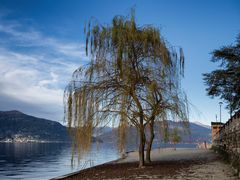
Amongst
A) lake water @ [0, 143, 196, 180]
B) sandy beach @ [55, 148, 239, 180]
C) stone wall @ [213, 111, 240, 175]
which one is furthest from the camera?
lake water @ [0, 143, 196, 180]

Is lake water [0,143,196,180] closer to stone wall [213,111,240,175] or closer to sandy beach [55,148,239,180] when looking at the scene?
sandy beach [55,148,239,180]

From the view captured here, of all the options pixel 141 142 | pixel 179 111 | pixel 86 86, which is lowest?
pixel 141 142

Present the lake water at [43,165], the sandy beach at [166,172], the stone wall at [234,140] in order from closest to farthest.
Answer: the sandy beach at [166,172]
the stone wall at [234,140]
the lake water at [43,165]

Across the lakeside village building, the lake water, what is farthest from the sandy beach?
the lake water

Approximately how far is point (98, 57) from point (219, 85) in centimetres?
1773

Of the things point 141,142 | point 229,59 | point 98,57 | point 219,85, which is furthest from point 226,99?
point 98,57

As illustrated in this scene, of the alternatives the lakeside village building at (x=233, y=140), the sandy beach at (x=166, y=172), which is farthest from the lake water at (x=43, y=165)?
the lakeside village building at (x=233, y=140)

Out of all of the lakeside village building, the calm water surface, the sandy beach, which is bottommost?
the calm water surface

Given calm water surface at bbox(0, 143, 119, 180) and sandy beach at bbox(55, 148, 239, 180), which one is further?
calm water surface at bbox(0, 143, 119, 180)

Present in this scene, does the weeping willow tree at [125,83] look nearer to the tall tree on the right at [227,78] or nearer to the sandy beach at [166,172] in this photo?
the sandy beach at [166,172]

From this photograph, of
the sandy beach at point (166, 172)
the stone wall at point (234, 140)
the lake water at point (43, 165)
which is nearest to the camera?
the sandy beach at point (166, 172)

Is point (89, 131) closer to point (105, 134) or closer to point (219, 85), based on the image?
point (105, 134)

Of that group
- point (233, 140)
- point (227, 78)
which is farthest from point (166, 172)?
point (227, 78)

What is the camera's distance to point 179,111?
15414mm
